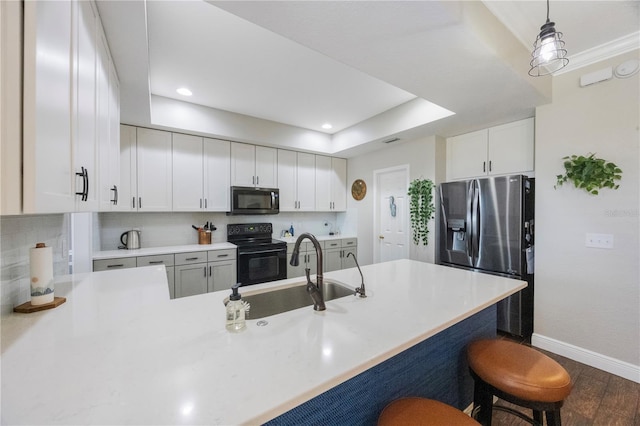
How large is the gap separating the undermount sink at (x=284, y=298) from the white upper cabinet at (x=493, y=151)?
2.60m

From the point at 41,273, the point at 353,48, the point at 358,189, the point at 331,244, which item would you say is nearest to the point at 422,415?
the point at 41,273

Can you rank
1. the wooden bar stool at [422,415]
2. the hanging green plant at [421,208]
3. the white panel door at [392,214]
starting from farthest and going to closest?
the white panel door at [392,214] → the hanging green plant at [421,208] → the wooden bar stool at [422,415]

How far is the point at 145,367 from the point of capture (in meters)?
0.77

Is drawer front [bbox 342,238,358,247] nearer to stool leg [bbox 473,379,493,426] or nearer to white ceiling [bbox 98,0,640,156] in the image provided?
white ceiling [bbox 98,0,640,156]

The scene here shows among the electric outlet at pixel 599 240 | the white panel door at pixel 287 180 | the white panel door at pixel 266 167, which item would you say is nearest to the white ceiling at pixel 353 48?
the white panel door at pixel 266 167

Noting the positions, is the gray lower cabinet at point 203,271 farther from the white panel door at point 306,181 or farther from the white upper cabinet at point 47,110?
the white upper cabinet at point 47,110

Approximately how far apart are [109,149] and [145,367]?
155 cm

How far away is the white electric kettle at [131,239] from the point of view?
3.21 metres

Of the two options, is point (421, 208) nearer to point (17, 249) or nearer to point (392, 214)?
point (392, 214)

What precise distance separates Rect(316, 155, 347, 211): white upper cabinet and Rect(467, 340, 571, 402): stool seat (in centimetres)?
359

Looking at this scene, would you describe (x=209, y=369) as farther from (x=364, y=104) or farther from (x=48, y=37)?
(x=364, y=104)

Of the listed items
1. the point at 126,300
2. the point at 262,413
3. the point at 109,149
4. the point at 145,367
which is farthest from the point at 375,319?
the point at 109,149

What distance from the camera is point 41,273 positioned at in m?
1.21

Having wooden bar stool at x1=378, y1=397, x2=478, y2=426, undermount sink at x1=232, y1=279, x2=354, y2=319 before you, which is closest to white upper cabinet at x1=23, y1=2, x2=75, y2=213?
undermount sink at x1=232, y1=279, x2=354, y2=319
